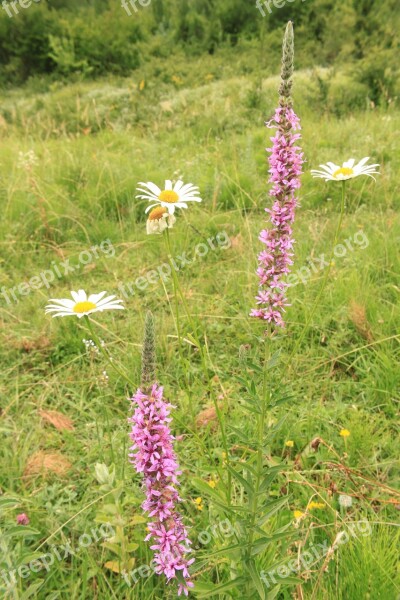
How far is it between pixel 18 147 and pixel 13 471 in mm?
4780

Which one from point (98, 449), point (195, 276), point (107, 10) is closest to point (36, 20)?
point (107, 10)

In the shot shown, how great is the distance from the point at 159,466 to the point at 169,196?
1.13 meters

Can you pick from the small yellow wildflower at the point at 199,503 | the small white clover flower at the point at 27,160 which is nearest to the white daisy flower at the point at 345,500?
the small yellow wildflower at the point at 199,503

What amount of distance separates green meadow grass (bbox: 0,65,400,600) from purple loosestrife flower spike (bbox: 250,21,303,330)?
0.52ft

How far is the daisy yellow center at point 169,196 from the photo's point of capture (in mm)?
2014

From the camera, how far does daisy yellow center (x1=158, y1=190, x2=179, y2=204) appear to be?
2014mm

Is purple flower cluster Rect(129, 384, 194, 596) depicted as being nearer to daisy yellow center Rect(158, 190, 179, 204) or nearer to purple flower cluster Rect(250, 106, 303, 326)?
purple flower cluster Rect(250, 106, 303, 326)

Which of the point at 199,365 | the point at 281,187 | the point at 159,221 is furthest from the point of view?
the point at 199,365

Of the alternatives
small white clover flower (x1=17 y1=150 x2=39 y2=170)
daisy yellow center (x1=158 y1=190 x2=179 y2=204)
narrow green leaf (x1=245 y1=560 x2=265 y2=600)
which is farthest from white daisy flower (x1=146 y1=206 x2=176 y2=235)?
small white clover flower (x1=17 y1=150 x2=39 y2=170)

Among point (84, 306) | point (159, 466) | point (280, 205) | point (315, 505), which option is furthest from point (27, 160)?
point (159, 466)

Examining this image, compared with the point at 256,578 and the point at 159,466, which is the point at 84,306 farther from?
the point at 256,578

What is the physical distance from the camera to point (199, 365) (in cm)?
300

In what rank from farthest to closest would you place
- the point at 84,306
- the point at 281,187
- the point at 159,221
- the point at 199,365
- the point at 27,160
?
1. the point at 27,160
2. the point at 199,365
3. the point at 84,306
4. the point at 159,221
5. the point at 281,187

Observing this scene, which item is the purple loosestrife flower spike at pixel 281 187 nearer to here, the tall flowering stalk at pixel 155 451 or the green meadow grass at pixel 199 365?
the green meadow grass at pixel 199 365
